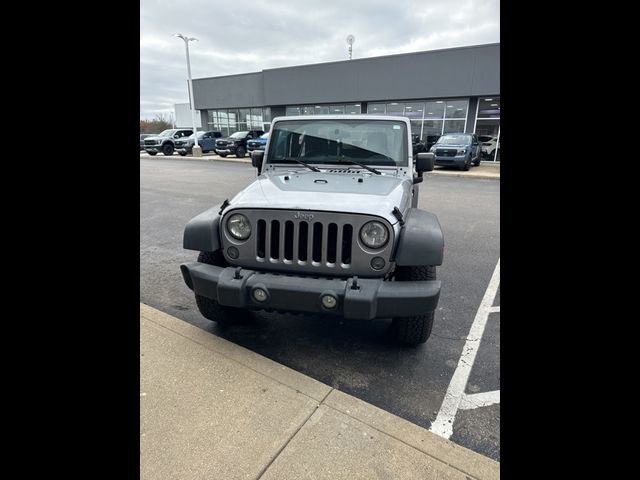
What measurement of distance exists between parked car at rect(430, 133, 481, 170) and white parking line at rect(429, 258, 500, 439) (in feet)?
43.8

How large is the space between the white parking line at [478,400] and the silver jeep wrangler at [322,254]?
20.1 inches

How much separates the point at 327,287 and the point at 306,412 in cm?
74

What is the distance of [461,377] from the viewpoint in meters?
2.57

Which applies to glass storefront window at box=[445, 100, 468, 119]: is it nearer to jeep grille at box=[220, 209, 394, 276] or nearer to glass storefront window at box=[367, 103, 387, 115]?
glass storefront window at box=[367, 103, 387, 115]

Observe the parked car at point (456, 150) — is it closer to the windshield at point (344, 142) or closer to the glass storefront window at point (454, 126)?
the glass storefront window at point (454, 126)

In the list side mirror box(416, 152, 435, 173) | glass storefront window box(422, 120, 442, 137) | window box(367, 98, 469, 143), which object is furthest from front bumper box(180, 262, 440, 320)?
glass storefront window box(422, 120, 442, 137)

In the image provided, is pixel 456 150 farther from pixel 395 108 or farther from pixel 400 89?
pixel 395 108

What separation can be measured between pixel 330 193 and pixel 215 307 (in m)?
1.31

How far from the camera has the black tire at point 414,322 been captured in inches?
100
